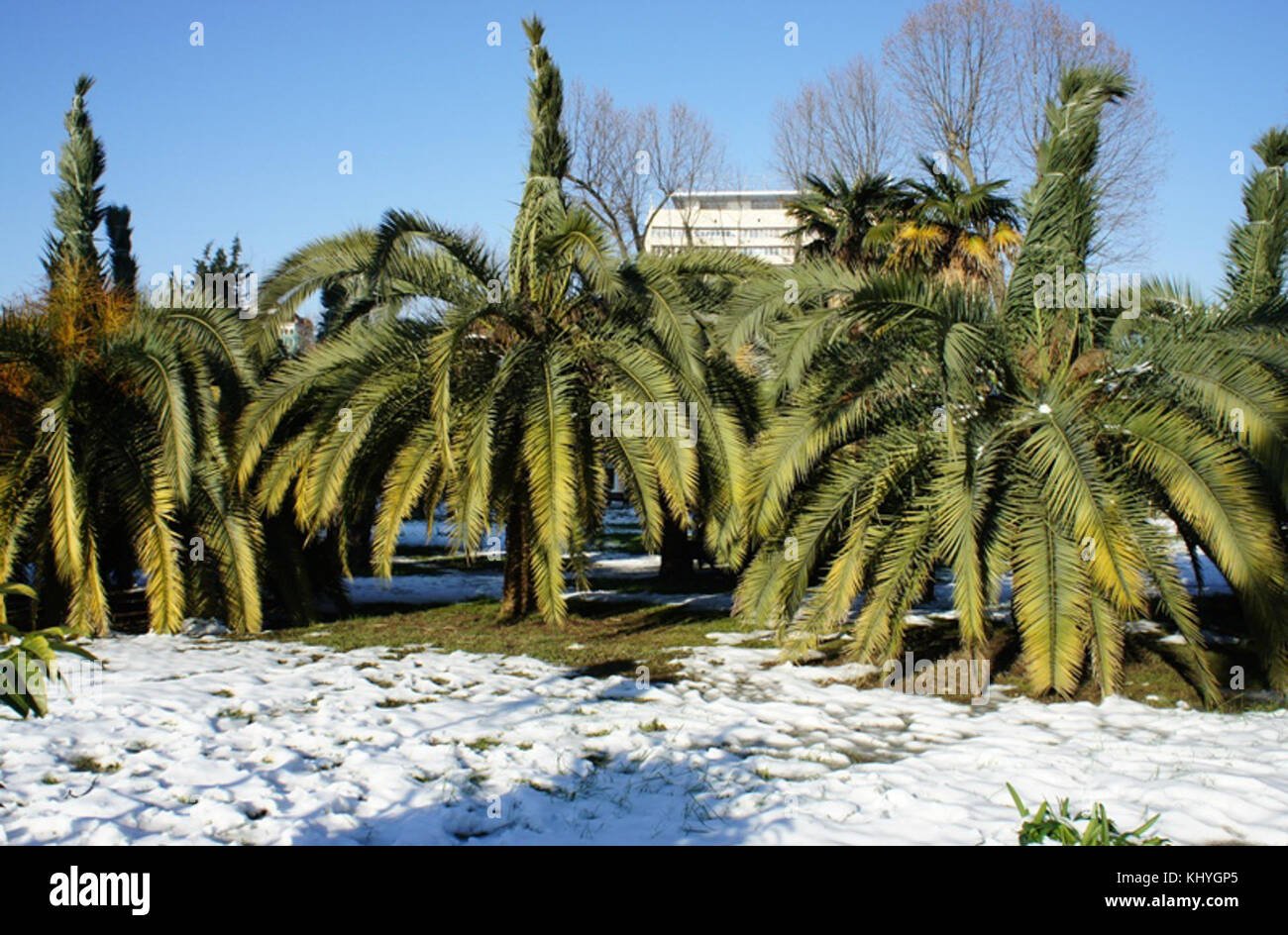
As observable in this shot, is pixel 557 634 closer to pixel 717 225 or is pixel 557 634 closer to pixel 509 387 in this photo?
pixel 509 387

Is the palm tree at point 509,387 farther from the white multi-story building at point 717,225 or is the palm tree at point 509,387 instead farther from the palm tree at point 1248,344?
the palm tree at point 1248,344

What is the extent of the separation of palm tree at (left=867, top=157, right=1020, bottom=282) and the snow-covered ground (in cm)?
1113

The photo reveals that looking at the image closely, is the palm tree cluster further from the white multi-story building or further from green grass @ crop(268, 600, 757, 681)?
the white multi-story building

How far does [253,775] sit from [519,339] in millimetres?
6608

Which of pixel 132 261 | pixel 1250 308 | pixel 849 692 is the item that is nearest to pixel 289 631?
pixel 849 692

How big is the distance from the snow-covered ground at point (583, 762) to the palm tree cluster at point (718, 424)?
1.31 meters

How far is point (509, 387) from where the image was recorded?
11539 mm

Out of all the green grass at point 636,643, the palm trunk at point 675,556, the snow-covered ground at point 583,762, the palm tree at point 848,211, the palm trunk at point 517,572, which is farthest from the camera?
the palm tree at point 848,211

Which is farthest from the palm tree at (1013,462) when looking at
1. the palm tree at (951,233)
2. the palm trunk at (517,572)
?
the palm tree at (951,233)

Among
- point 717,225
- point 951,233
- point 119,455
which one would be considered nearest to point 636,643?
point 119,455

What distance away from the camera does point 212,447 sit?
11.3m

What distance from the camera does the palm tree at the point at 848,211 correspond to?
19766mm

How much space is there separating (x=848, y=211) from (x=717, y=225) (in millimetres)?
22894
